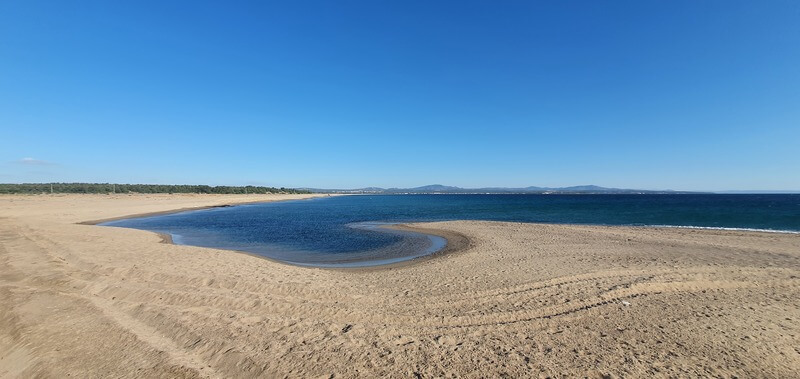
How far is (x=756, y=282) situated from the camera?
10531 millimetres

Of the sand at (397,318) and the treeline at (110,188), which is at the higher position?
the treeline at (110,188)

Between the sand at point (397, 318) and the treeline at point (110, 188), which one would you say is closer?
the sand at point (397, 318)

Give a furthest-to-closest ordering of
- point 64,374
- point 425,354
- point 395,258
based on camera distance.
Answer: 1. point 395,258
2. point 425,354
3. point 64,374

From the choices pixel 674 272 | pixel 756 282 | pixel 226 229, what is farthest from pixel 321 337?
pixel 226 229

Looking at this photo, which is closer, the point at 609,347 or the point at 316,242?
the point at 609,347

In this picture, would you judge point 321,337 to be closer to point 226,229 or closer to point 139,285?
point 139,285

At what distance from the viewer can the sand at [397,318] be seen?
218 inches

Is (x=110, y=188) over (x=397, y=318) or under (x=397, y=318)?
over

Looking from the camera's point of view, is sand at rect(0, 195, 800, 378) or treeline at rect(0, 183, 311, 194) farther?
treeline at rect(0, 183, 311, 194)

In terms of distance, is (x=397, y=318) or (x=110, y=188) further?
(x=110, y=188)

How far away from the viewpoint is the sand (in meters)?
5.54

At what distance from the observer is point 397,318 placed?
7.56 m

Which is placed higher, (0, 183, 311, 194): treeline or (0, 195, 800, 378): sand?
(0, 183, 311, 194): treeline

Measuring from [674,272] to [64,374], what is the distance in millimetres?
16077
